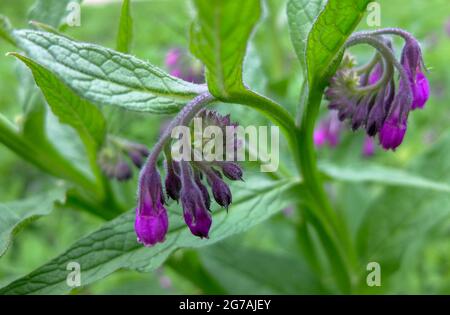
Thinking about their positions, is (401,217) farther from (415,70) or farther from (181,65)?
(181,65)

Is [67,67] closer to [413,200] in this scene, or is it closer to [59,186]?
[59,186]

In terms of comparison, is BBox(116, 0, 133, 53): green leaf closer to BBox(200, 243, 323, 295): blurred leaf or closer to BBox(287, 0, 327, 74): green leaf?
BBox(287, 0, 327, 74): green leaf

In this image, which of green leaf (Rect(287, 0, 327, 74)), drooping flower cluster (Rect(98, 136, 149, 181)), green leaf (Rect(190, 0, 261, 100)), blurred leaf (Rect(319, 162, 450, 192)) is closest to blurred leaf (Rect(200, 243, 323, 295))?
blurred leaf (Rect(319, 162, 450, 192))

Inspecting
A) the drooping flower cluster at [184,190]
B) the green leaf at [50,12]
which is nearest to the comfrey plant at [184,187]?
the drooping flower cluster at [184,190]

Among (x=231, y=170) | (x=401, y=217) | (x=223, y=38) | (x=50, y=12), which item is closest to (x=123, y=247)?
(x=231, y=170)

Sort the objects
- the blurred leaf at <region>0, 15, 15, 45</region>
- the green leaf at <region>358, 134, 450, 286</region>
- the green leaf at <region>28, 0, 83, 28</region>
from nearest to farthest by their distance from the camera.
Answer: the blurred leaf at <region>0, 15, 15, 45</region> < the green leaf at <region>28, 0, 83, 28</region> < the green leaf at <region>358, 134, 450, 286</region>
